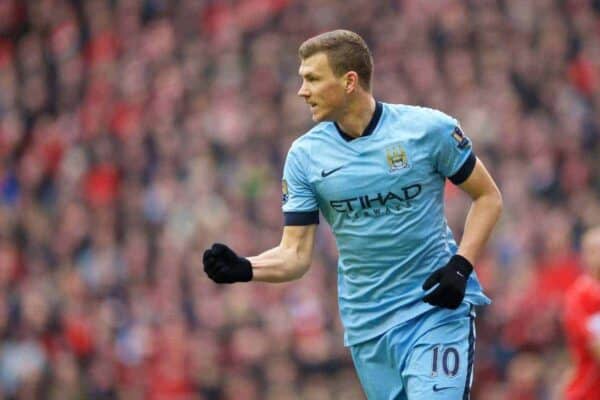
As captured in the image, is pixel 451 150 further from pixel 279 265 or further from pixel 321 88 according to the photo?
pixel 279 265

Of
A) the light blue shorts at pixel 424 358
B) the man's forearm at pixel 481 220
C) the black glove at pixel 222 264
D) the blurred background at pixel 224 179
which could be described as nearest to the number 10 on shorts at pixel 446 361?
the light blue shorts at pixel 424 358

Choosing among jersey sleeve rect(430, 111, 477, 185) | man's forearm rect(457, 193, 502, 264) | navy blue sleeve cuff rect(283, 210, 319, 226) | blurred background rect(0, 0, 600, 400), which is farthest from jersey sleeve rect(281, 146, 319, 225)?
blurred background rect(0, 0, 600, 400)

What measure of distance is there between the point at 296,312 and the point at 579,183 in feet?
10.0

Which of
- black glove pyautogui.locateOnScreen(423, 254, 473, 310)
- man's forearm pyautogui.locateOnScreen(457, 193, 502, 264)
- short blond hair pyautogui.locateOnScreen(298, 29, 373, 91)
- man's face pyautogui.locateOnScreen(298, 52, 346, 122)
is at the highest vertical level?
short blond hair pyautogui.locateOnScreen(298, 29, 373, 91)

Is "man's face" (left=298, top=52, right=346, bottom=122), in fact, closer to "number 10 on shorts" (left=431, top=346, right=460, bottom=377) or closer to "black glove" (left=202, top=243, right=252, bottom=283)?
"black glove" (left=202, top=243, right=252, bottom=283)

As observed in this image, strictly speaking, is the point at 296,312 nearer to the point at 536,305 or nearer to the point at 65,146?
the point at 536,305

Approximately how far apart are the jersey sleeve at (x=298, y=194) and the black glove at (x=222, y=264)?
1.31 feet

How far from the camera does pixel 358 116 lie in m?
6.75

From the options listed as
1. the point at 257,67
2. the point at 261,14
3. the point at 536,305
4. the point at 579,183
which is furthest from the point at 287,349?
the point at 261,14

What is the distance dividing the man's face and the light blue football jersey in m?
0.19

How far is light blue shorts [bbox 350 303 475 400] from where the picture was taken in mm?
6535

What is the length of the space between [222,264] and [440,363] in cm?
104

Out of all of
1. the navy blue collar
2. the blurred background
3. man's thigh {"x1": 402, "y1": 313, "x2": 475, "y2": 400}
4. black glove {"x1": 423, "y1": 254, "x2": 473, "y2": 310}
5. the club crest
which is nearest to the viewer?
black glove {"x1": 423, "y1": 254, "x2": 473, "y2": 310}

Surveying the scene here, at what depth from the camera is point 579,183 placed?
14.5 metres
